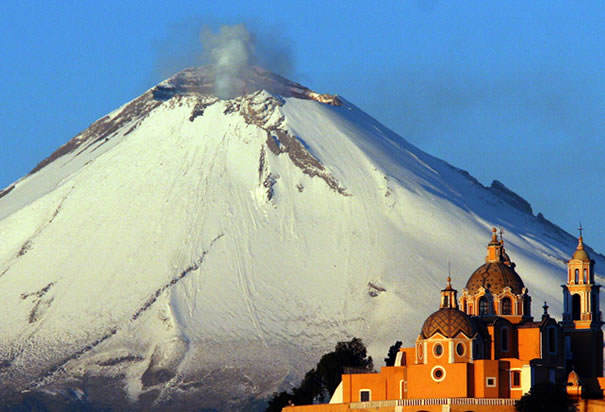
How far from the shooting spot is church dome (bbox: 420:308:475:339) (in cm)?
10394

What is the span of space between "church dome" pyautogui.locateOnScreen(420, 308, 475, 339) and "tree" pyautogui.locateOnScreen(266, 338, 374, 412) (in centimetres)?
1843

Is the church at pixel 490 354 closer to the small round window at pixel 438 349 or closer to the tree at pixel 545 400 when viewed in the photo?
the small round window at pixel 438 349

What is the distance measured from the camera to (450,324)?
104062mm

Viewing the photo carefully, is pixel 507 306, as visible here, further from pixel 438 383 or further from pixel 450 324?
pixel 438 383

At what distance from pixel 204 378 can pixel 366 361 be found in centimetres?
4172

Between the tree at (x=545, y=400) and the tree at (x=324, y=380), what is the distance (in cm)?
2303

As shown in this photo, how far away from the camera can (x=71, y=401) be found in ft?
558

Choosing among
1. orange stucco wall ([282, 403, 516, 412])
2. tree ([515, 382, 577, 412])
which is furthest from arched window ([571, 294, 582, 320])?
orange stucco wall ([282, 403, 516, 412])

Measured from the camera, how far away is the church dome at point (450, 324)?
104 m

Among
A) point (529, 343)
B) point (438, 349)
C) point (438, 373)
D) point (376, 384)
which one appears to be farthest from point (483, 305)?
point (376, 384)

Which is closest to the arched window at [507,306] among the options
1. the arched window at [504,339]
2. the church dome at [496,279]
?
the church dome at [496,279]

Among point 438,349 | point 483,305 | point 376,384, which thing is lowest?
point 376,384

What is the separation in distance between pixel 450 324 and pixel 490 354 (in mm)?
3705

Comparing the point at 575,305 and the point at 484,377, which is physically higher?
the point at 575,305
